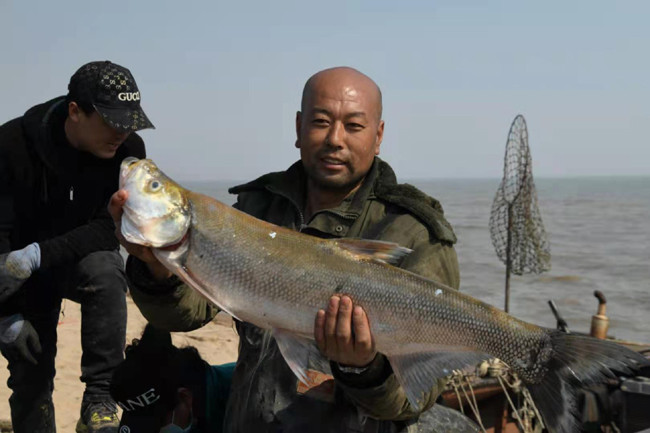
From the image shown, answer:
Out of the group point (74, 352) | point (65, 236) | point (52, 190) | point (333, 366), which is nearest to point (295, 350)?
point (333, 366)

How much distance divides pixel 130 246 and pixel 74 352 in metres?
7.01

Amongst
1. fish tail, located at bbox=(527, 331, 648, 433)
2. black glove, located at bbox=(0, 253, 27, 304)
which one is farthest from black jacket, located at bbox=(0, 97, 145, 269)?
fish tail, located at bbox=(527, 331, 648, 433)

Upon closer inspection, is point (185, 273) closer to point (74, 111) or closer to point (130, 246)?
point (130, 246)

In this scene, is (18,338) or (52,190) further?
(52,190)

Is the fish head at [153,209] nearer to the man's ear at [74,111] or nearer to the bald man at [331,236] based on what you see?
the bald man at [331,236]

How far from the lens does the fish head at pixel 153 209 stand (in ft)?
10.2

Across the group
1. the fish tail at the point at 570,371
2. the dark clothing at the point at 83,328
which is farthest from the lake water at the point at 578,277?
the fish tail at the point at 570,371

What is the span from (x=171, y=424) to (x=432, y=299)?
1.99m

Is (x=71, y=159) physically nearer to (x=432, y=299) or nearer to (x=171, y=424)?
(x=171, y=424)

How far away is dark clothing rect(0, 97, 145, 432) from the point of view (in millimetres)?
5078

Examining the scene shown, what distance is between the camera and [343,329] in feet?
10.1

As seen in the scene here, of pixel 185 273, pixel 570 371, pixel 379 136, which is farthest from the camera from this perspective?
pixel 379 136

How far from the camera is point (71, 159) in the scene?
5352mm

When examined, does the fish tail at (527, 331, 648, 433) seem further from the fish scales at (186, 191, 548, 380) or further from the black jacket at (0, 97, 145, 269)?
the black jacket at (0, 97, 145, 269)
